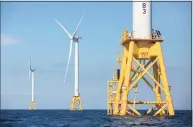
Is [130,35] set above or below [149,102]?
above

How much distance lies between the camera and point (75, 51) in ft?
319

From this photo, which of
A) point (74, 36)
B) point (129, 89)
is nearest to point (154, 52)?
point (129, 89)

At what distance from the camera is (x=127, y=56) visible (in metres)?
62.6

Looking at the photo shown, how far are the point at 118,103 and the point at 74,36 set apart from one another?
115ft

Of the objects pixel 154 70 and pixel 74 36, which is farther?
pixel 74 36

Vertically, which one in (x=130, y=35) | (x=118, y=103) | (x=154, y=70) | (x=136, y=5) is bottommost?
(x=118, y=103)

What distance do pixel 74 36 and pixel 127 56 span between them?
32.4 meters

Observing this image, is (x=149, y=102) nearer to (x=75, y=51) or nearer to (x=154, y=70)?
(x=154, y=70)

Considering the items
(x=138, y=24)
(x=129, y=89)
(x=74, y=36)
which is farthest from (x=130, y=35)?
(x=74, y=36)

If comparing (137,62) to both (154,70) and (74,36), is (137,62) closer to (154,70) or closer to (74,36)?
(154,70)

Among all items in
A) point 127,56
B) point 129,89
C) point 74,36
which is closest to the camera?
point 129,89

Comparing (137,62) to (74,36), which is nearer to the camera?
(137,62)

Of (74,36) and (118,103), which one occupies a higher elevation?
(74,36)

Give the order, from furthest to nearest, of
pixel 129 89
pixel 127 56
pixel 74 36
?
Result: pixel 74 36, pixel 127 56, pixel 129 89
